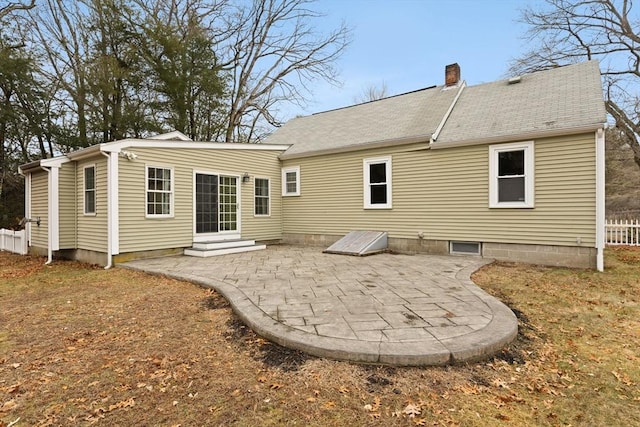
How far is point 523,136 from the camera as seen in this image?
25.4ft

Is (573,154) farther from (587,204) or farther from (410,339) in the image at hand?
(410,339)

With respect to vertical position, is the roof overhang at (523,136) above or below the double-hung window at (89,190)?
above

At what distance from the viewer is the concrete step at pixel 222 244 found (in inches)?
365

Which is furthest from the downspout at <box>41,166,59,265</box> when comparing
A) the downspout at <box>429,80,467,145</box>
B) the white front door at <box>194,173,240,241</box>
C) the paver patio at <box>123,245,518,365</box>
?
the downspout at <box>429,80,467,145</box>

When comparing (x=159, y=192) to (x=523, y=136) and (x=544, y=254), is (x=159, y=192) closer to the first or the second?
(x=523, y=136)

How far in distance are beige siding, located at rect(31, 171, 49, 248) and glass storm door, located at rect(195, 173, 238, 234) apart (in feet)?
13.5

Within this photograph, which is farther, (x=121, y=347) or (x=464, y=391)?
(x=121, y=347)

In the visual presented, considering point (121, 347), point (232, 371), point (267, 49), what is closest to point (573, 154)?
point (232, 371)

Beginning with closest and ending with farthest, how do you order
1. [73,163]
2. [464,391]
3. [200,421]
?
[200,421] < [464,391] < [73,163]

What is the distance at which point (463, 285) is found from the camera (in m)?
5.57

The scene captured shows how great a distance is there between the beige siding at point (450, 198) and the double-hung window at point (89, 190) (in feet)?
19.0

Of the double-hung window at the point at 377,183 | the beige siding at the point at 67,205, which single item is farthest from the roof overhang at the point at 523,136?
the beige siding at the point at 67,205

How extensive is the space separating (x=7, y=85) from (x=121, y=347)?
1729 cm

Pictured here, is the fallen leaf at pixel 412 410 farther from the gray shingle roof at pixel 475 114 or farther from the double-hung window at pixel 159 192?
the double-hung window at pixel 159 192
